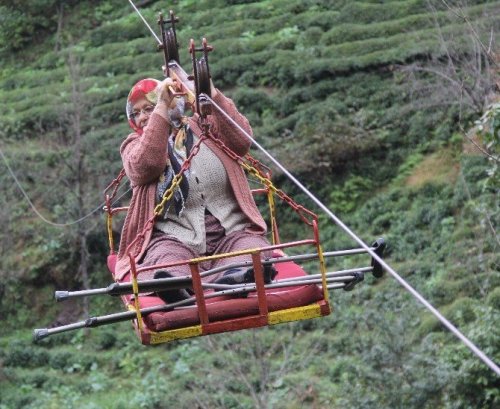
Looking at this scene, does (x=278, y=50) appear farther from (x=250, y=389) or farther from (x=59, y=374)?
(x=250, y=389)

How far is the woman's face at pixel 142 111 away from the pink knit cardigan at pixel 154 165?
0.11m

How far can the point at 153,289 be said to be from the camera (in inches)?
243

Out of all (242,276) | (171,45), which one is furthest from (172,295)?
(171,45)

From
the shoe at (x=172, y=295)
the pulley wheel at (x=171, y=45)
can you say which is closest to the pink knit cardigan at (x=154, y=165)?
the shoe at (x=172, y=295)

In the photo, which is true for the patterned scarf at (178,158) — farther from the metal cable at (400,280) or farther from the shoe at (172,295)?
the shoe at (172,295)

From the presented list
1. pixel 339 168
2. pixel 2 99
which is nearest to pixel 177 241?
pixel 339 168

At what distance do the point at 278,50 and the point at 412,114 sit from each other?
420cm

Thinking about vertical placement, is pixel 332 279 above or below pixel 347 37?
above

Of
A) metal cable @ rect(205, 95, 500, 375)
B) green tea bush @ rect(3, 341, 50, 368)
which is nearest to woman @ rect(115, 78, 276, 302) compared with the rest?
metal cable @ rect(205, 95, 500, 375)

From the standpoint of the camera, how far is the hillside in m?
15.8

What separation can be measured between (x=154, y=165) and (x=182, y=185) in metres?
0.26

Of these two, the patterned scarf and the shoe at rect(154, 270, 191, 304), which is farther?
the patterned scarf

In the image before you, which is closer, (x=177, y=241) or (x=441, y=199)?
(x=177, y=241)

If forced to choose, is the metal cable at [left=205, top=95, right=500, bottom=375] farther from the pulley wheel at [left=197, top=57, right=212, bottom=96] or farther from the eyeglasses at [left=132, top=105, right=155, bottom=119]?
the eyeglasses at [left=132, top=105, right=155, bottom=119]
